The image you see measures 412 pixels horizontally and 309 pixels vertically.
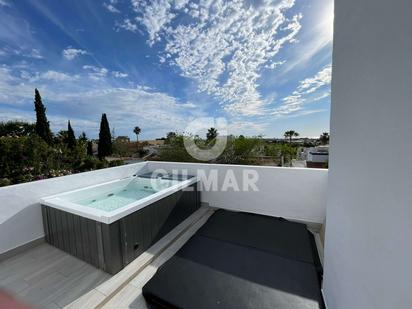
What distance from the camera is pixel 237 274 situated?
1.96 m

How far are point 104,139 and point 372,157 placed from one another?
15066 millimetres

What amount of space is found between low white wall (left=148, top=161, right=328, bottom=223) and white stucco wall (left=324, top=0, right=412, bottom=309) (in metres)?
1.76

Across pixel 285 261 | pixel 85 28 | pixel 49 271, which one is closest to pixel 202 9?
pixel 85 28

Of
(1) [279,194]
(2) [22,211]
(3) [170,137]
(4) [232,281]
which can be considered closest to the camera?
(4) [232,281]

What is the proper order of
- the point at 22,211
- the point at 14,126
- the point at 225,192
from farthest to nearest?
the point at 14,126
the point at 225,192
the point at 22,211

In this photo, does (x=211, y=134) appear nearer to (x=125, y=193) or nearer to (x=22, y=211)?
(x=125, y=193)

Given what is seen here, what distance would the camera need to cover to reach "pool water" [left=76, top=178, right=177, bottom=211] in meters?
3.17

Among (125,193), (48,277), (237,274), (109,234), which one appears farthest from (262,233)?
(125,193)

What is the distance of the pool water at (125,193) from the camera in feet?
10.4

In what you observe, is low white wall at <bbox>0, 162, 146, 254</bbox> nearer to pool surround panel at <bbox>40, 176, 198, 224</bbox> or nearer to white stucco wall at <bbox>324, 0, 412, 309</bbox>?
pool surround panel at <bbox>40, 176, 198, 224</bbox>

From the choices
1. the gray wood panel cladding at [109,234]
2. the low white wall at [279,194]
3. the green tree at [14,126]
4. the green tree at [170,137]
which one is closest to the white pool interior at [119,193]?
the gray wood panel cladding at [109,234]

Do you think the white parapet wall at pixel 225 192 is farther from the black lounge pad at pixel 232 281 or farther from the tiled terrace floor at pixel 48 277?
the black lounge pad at pixel 232 281

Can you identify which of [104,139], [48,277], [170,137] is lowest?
[48,277]

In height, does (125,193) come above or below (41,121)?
below
